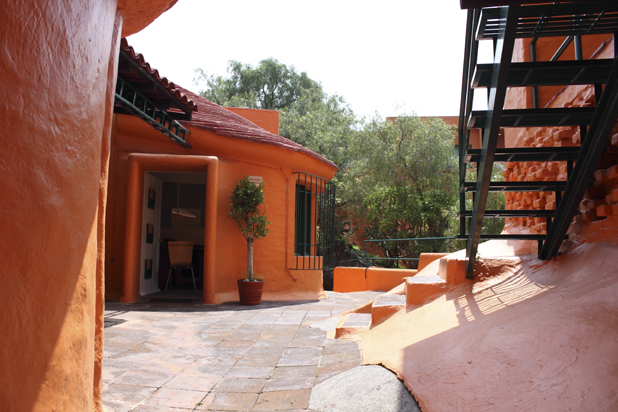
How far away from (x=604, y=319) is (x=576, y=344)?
9.4 inches

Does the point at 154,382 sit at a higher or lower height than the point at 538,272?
lower

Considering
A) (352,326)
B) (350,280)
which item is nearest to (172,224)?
(350,280)

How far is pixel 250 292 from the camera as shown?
6.67m

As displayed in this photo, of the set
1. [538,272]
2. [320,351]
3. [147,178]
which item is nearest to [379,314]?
[320,351]

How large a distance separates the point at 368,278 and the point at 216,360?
19.8 ft

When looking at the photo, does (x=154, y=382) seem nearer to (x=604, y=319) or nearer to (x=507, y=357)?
(x=507, y=357)

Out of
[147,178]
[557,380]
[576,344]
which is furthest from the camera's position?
[147,178]

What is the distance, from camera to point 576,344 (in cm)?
204

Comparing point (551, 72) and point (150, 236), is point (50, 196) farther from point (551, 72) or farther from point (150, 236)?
point (150, 236)

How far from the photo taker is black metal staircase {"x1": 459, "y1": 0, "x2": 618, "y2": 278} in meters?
→ 2.40

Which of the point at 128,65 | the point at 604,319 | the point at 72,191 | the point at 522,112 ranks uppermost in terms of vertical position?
the point at 128,65

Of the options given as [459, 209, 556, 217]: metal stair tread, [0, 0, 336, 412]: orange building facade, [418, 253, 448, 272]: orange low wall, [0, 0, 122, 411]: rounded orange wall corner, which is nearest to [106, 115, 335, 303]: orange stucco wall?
[418, 253, 448, 272]: orange low wall

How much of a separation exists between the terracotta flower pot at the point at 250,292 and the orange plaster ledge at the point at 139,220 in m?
0.44

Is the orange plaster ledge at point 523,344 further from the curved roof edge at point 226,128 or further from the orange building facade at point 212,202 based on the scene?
the curved roof edge at point 226,128
